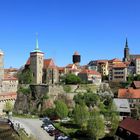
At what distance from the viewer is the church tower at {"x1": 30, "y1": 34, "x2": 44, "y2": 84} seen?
100312 millimetres

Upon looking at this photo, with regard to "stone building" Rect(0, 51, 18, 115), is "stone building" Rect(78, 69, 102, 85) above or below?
above

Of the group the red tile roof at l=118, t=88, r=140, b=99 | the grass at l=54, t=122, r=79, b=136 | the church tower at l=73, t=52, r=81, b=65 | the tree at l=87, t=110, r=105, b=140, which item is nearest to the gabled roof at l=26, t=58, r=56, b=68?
the red tile roof at l=118, t=88, r=140, b=99

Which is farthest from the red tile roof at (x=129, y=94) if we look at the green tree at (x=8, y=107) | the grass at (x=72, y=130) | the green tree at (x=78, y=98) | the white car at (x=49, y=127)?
the white car at (x=49, y=127)

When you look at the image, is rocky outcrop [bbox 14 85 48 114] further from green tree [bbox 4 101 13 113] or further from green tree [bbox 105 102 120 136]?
green tree [bbox 105 102 120 136]

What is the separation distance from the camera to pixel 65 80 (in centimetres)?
9944

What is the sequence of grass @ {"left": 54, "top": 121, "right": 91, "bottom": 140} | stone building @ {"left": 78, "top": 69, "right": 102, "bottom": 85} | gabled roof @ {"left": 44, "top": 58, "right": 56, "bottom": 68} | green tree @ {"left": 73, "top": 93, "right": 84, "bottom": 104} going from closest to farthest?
grass @ {"left": 54, "top": 121, "right": 91, "bottom": 140} → green tree @ {"left": 73, "top": 93, "right": 84, "bottom": 104} → gabled roof @ {"left": 44, "top": 58, "right": 56, "bottom": 68} → stone building @ {"left": 78, "top": 69, "right": 102, "bottom": 85}

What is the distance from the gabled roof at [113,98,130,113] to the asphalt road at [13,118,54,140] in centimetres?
1835

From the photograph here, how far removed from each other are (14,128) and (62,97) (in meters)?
23.6

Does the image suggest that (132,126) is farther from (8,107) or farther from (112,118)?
(8,107)

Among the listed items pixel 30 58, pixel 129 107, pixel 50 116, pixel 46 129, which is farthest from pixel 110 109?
pixel 30 58

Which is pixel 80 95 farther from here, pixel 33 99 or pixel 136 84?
pixel 136 84

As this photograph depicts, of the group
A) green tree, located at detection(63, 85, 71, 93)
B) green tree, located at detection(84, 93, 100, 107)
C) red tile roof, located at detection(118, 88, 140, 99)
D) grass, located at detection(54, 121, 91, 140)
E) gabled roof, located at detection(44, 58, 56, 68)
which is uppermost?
gabled roof, located at detection(44, 58, 56, 68)

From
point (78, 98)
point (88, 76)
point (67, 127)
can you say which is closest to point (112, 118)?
point (67, 127)

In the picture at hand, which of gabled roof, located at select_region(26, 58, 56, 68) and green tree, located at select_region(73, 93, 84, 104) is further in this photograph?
gabled roof, located at select_region(26, 58, 56, 68)
